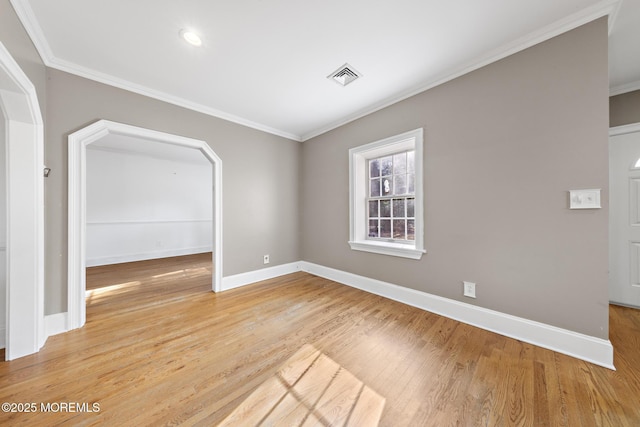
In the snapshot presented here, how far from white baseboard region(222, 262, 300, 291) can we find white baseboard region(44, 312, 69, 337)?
147 cm

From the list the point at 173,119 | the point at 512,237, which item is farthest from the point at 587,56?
the point at 173,119

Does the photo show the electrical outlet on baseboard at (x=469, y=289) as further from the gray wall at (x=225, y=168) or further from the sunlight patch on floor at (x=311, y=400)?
the gray wall at (x=225, y=168)

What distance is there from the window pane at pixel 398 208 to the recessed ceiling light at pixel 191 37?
8.99 ft

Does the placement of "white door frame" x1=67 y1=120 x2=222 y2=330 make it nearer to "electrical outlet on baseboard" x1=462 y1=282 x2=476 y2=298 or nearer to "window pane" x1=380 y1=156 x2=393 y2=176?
"window pane" x1=380 y1=156 x2=393 y2=176

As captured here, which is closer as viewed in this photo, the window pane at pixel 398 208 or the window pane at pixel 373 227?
the window pane at pixel 398 208

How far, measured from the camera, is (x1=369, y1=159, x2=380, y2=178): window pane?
3195 millimetres

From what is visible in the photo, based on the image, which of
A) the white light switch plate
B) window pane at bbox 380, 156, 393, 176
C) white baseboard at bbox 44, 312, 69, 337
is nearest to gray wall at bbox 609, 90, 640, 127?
the white light switch plate

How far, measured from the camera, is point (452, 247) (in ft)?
7.25

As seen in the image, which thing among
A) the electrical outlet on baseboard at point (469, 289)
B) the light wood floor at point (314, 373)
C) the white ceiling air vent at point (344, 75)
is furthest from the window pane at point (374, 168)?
the light wood floor at point (314, 373)

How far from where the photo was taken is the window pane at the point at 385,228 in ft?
10.00

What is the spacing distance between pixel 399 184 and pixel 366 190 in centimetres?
55

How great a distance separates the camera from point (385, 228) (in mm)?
3092

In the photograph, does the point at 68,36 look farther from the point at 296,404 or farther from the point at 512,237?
the point at 512,237

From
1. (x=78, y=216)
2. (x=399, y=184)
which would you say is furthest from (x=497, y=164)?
(x=78, y=216)
